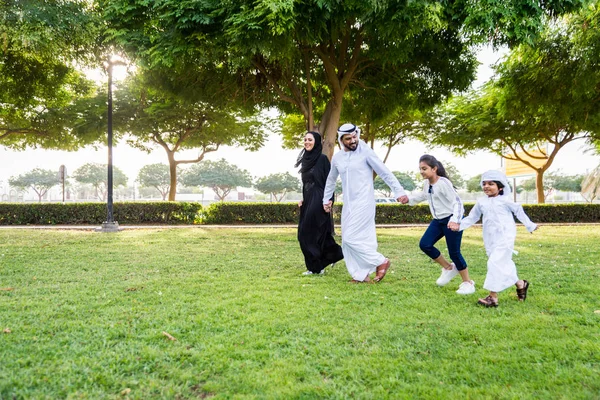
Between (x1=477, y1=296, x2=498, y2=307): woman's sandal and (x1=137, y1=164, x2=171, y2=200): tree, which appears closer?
(x1=477, y1=296, x2=498, y2=307): woman's sandal

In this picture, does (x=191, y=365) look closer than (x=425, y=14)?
Yes

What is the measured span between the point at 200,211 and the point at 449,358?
16870 millimetres

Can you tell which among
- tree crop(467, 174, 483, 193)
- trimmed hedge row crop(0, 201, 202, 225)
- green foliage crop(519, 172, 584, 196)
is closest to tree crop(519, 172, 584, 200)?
green foliage crop(519, 172, 584, 196)

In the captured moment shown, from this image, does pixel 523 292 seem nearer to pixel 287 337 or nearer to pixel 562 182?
pixel 287 337

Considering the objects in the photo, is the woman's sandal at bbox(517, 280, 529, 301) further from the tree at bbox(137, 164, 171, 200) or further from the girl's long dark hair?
the tree at bbox(137, 164, 171, 200)

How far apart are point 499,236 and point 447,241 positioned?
2.62 ft

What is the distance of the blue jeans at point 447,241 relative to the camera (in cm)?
516

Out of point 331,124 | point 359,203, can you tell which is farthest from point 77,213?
point 359,203

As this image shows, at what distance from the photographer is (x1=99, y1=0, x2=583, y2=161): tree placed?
25.3 ft

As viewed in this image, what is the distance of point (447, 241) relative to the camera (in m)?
5.27

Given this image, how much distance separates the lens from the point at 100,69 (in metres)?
13.7

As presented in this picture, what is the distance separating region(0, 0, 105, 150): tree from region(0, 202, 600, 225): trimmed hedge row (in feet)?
11.4

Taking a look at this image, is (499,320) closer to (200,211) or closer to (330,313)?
(330,313)

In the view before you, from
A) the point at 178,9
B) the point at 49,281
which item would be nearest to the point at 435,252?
the point at 49,281
